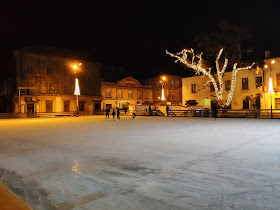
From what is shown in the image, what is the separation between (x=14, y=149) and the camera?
8.03 m

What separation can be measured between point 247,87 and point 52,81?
33.2m

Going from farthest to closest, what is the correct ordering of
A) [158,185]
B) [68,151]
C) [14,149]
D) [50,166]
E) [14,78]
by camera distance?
[14,78] < [14,149] < [68,151] < [50,166] < [158,185]

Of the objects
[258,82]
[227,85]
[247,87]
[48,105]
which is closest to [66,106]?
[48,105]

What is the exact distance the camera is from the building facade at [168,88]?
194ft

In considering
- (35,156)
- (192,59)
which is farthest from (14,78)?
(35,156)

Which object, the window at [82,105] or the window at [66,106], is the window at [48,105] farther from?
the window at [82,105]

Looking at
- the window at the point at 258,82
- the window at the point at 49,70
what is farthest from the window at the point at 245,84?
the window at the point at 49,70

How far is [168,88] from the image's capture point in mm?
59656

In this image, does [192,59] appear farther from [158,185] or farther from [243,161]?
[158,185]

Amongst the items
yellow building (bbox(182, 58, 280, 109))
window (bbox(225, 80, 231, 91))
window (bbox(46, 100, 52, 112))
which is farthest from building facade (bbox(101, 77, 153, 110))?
window (bbox(225, 80, 231, 91))

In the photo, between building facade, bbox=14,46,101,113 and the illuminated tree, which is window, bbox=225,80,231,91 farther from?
building facade, bbox=14,46,101,113

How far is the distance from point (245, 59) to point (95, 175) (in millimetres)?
32461

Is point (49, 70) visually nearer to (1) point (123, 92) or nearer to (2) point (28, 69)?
(2) point (28, 69)

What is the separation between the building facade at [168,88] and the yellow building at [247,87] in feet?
56.2
